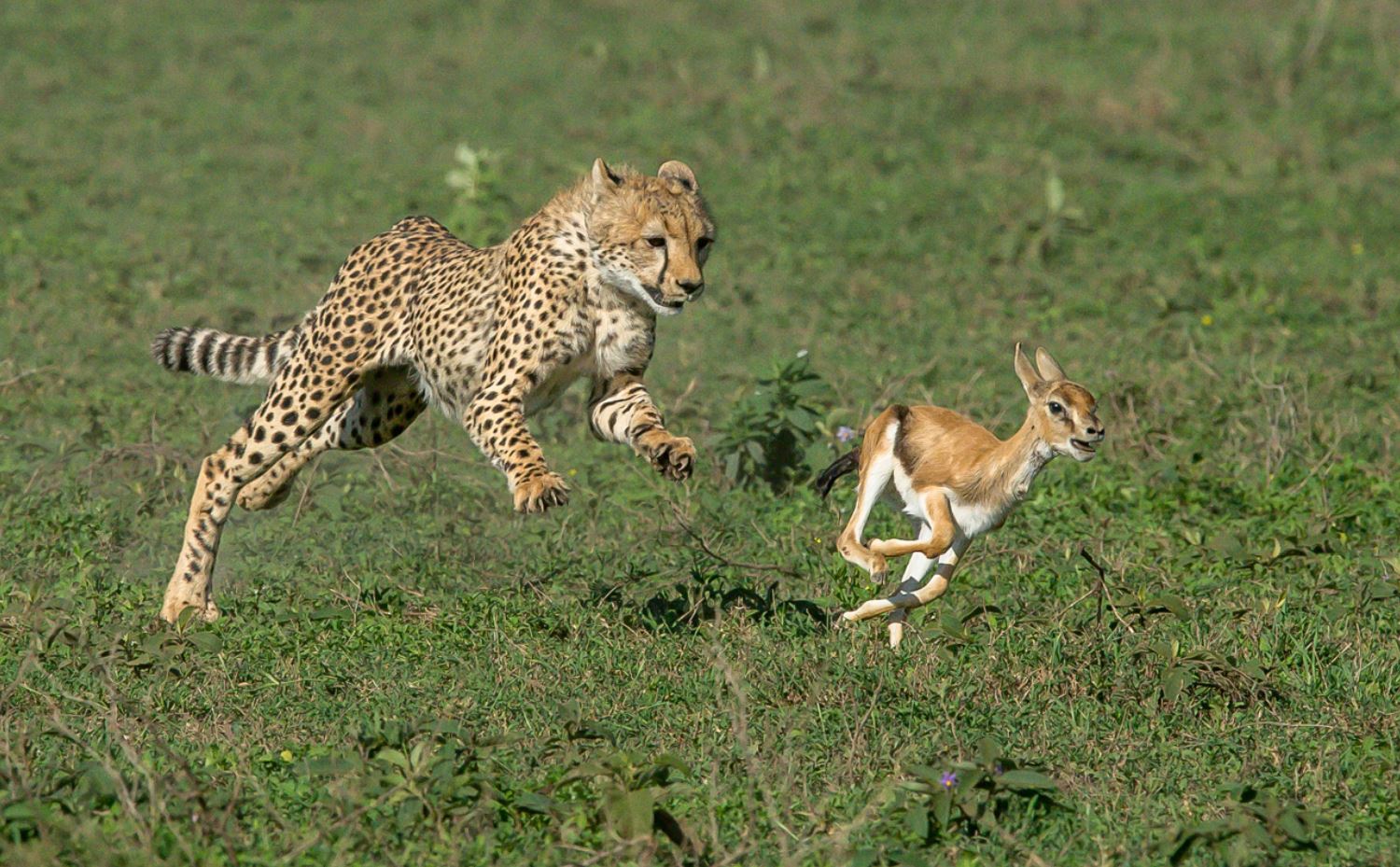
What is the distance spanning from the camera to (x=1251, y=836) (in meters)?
4.67

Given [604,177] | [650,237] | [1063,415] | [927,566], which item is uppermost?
[604,177]

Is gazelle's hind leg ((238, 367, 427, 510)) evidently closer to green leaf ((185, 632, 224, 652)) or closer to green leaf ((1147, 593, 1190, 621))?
green leaf ((185, 632, 224, 652))

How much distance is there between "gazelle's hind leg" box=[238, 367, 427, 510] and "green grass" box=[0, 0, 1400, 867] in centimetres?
20

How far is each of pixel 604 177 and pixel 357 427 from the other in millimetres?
1536

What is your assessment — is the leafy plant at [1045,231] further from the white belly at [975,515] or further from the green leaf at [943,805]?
the green leaf at [943,805]

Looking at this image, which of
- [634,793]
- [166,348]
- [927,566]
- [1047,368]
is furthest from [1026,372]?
[166,348]

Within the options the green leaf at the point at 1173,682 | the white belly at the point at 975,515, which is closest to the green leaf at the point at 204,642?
the white belly at the point at 975,515

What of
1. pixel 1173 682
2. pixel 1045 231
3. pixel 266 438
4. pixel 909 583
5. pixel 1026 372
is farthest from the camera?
pixel 1045 231

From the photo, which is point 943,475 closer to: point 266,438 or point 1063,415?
point 1063,415

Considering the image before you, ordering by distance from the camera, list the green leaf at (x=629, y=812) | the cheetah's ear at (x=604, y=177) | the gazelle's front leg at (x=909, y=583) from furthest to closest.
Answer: the cheetah's ear at (x=604, y=177) < the gazelle's front leg at (x=909, y=583) < the green leaf at (x=629, y=812)

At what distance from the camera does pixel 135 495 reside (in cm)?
805

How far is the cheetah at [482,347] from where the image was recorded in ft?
21.5

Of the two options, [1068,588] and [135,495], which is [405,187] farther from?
[1068,588]

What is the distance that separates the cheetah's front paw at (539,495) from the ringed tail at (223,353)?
2.02 metres
